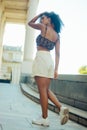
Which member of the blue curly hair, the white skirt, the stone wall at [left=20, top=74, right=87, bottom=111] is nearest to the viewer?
the white skirt

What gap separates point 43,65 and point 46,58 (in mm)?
120

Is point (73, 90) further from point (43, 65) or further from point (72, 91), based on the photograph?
point (43, 65)

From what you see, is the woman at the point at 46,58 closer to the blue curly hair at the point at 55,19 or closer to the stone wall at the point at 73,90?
the blue curly hair at the point at 55,19

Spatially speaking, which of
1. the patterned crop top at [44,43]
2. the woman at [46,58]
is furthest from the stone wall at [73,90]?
the patterned crop top at [44,43]

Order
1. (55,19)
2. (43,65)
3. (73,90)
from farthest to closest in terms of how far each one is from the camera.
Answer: (73,90), (55,19), (43,65)

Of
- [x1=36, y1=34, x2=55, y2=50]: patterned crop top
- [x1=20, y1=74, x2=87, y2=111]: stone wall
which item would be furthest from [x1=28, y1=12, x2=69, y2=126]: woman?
[x1=20, y1=74, x2=87, y2=111]: stone wall

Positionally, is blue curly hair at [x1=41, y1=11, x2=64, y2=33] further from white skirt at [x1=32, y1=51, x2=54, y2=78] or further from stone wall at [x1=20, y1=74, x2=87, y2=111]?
stone wall at [x1=20, y1=74, x2=87, y2=111]

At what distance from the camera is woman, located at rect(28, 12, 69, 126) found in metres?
4.64

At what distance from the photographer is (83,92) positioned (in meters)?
6.45

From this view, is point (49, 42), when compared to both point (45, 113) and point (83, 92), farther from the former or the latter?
point (83, 92)

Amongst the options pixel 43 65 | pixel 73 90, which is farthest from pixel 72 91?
pixel 43 65

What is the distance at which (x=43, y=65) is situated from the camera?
4625 mm

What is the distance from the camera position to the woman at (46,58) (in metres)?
4.64

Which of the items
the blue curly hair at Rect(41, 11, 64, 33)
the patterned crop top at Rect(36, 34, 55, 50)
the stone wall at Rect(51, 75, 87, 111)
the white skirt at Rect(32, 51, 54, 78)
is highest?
the blue curly hair at Rect(41, 11, 64, 33)
